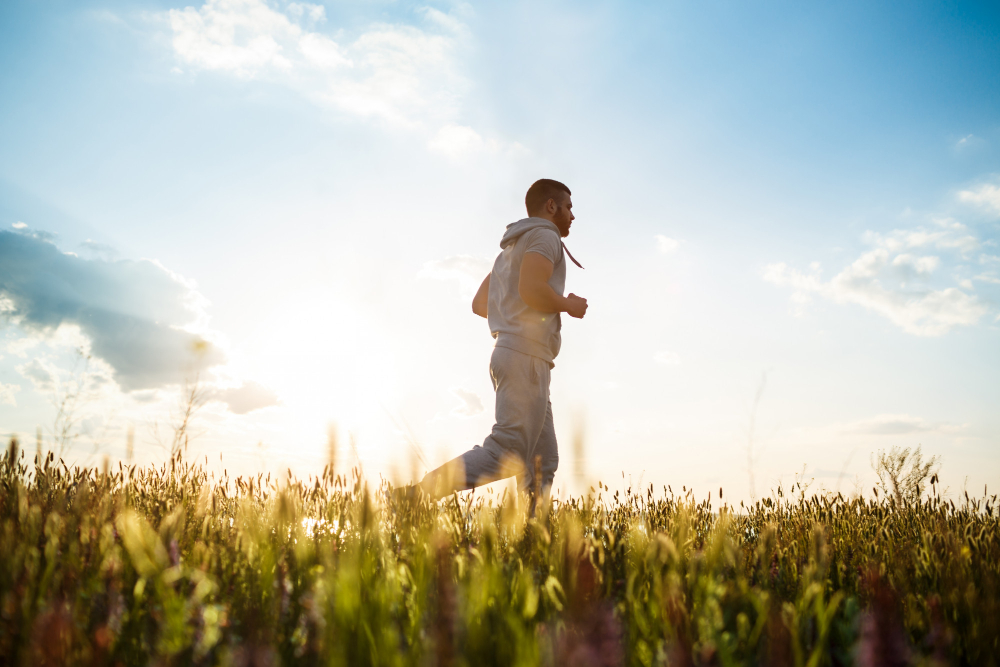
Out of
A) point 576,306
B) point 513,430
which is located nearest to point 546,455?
point 513,430

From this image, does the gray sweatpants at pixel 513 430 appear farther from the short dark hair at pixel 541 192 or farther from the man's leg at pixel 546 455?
the short dark hair at pixel 541 192

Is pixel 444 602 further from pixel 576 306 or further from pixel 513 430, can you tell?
pixel 576 306

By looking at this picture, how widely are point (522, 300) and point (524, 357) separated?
1.18ft

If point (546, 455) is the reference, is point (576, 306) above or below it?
above

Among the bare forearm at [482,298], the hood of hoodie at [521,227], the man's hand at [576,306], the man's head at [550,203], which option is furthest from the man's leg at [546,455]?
the man's head at [550,203]

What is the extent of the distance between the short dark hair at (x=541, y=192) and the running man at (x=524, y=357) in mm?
284

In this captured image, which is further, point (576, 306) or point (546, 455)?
point (546, 455)

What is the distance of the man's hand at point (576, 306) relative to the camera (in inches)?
143

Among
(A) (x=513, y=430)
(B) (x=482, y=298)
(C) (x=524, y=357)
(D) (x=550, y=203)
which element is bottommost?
(A) (x=513, y=430)

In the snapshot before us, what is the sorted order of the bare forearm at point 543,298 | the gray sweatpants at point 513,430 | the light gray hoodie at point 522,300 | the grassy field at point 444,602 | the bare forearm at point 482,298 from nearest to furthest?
the grassy field at point 444,602 < the gray sweatpants at point 513,430 < the bare forearm at point 543,298 < the light gray hoodie at point 522,300 < the bare forearm at point 482,298

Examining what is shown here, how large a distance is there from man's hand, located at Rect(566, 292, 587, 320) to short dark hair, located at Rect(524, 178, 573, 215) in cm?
91

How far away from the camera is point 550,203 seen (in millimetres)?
4227

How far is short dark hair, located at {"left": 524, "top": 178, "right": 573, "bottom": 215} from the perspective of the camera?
427cm

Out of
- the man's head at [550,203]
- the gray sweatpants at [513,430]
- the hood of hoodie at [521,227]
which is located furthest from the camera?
the man's head at [550,203]
